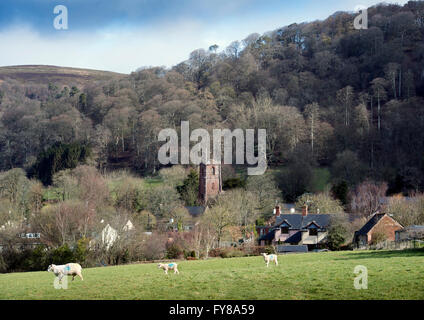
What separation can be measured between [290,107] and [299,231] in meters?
43.2

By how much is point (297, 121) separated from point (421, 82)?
31502mm

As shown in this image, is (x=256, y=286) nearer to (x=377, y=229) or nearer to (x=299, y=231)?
(x=377, y=229)

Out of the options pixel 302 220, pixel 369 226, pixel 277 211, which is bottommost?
pixel 302 220

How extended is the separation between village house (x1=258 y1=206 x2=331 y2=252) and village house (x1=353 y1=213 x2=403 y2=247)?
639 centimetres

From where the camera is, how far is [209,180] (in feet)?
248

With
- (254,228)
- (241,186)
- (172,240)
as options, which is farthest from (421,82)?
(172,240)

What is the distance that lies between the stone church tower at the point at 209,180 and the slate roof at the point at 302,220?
19971 mm

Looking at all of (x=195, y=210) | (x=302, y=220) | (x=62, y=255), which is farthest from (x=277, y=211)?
(x=62, y=255)

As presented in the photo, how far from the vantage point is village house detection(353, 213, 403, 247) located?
42.3 meters

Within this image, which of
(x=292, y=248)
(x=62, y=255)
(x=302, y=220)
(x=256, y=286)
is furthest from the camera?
(x=302, y=220)

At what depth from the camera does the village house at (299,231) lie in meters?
52.6

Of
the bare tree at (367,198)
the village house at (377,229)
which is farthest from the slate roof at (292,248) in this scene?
the bare tree at (367,198)

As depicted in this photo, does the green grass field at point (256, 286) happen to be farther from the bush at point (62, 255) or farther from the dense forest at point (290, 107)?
the dense forest at point (290, 107)
